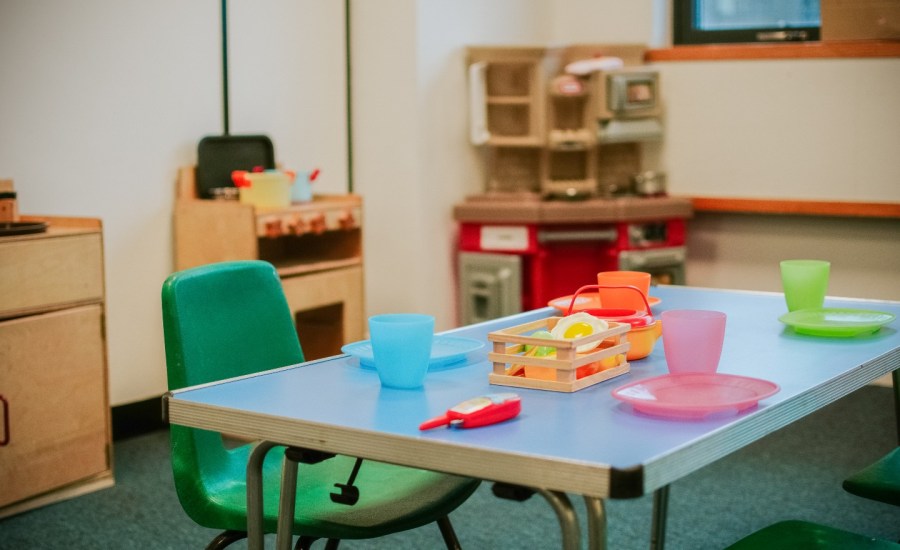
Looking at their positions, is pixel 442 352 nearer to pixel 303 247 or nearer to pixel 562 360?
pixel 562 360

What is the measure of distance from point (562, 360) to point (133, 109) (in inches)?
103

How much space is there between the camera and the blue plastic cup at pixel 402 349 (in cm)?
152

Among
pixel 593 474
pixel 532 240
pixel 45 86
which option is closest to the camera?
pixel 593 474

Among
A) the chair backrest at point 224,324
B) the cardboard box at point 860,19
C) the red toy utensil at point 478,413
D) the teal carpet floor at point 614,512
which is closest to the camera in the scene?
the red toy utensil at point 478,413

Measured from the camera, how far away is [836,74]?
4262 mm

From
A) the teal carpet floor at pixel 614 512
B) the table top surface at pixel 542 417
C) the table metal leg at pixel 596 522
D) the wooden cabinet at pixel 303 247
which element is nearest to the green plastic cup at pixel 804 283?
the table top surface at pixel 542 417

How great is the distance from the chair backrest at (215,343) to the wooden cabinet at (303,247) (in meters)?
1.50

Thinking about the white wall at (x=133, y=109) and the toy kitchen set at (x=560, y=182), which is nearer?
the white wall at (x=133, y=109)

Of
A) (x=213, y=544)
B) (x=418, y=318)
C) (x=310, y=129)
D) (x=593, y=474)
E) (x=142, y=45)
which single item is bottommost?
(x=213, y=544)

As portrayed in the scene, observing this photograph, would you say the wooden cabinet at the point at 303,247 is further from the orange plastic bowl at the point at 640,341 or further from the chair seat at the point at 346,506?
the orange plastic bowl at the point at 640,341

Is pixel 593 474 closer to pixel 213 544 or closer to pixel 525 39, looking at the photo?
pixel 213 544

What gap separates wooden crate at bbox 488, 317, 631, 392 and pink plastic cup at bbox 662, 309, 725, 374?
0.07 m

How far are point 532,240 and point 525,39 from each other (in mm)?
1095

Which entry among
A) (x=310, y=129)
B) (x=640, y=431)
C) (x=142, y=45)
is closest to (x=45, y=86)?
(x=142, y=45)
